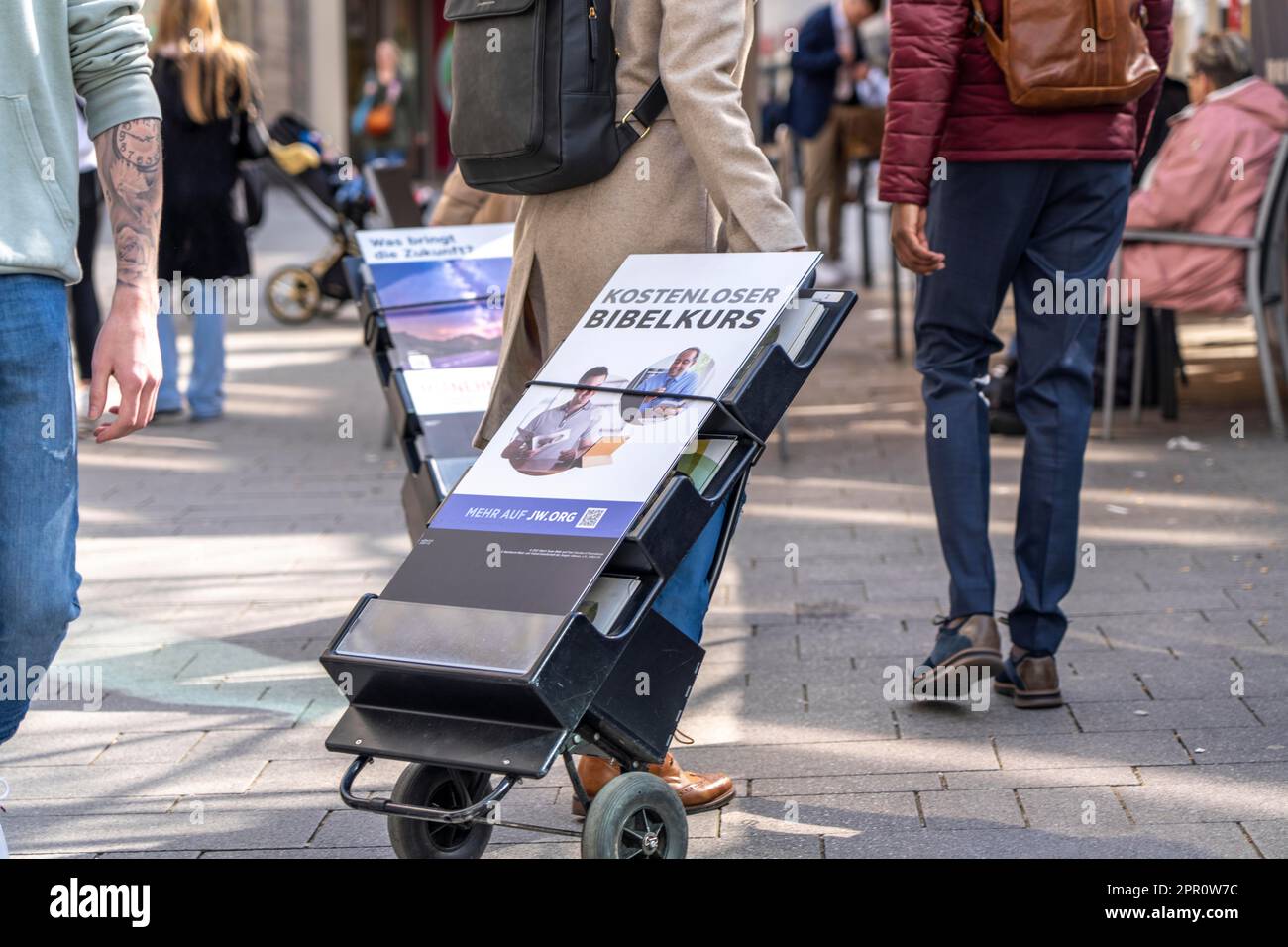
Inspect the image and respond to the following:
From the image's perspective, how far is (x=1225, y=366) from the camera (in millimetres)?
9039

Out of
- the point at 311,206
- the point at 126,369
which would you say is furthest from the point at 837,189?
the point at 126,369

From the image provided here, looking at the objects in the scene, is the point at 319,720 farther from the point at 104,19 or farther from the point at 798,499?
the point at 798,499

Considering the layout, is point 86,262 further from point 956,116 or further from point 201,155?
point 956,116

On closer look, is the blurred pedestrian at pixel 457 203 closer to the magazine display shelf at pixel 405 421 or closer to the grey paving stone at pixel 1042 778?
the magazine display shelf at pixel 405 421

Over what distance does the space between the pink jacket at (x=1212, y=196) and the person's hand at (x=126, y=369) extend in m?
5.19

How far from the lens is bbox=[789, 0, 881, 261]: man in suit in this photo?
12898 millimetres

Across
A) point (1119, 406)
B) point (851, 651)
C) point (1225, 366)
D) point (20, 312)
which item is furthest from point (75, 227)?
point (1225, 366)

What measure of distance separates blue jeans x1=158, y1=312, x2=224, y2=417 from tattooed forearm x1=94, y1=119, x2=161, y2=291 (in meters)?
5.81

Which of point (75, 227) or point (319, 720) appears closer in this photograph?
point (75, 227)

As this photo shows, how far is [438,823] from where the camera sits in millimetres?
3203

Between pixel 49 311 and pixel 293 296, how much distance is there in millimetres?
9353

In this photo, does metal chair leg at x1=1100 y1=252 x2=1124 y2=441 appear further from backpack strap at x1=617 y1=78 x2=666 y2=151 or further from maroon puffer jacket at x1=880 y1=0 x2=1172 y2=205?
backpack strap at x1=617 y1=78 x2=666 y2=151

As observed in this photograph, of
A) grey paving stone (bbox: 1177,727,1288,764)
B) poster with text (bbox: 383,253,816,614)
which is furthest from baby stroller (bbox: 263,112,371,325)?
Answer: grey paving stone (bbox: 1177,727,1288,764)
